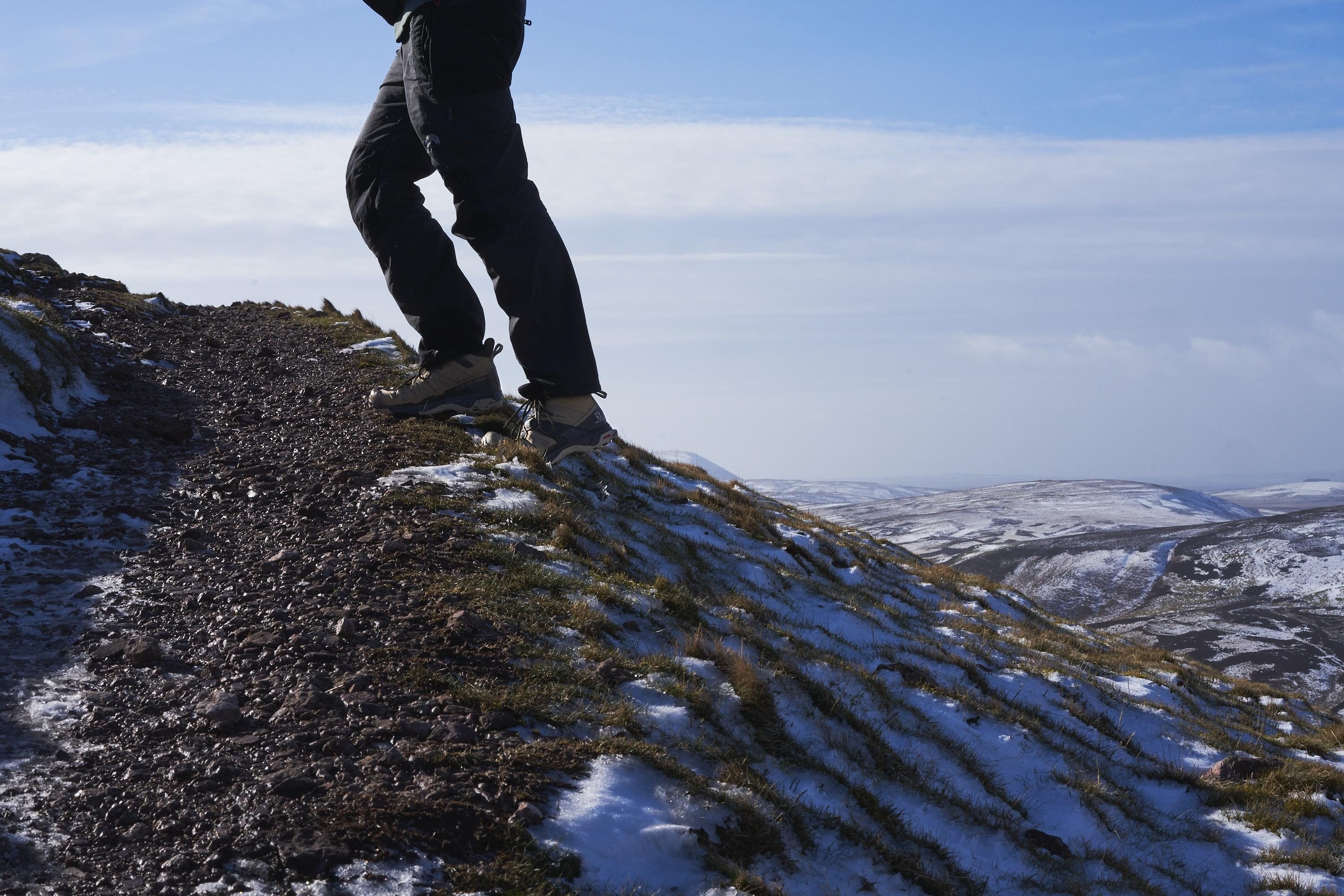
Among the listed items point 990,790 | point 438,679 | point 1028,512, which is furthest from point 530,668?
point 1028,512

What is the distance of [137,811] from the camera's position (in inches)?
136

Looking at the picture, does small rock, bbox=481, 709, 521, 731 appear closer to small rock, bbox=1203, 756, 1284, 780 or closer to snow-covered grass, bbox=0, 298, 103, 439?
snow-covered grass, bbox=0, 298, 103, 439

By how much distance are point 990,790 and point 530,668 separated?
3.73 meters

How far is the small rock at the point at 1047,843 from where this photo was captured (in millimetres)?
6016

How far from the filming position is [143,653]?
459cm

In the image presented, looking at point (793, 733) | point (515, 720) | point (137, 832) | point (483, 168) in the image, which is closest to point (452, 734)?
point (515, 720)

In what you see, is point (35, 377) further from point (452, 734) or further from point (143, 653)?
point (452, 734)

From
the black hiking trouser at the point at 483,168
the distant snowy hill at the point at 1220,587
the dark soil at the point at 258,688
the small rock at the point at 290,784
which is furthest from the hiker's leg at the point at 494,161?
the distant snowy hill at the point at 1220,587

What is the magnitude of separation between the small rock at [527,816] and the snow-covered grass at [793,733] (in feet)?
0.34

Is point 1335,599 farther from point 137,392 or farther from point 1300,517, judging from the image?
point 137,392

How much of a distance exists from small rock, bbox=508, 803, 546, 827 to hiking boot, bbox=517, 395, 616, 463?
4.02m

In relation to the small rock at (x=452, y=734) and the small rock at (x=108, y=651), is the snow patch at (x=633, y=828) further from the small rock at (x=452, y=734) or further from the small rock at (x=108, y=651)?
the small rock at (x=108, y=651)

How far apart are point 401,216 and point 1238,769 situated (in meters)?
9.12

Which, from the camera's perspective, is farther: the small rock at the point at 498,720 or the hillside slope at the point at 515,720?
the small rock at the point at 498,720
